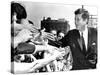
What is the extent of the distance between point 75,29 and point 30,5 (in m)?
0.52

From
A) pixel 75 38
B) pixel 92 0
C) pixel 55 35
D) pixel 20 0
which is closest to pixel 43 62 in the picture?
pixel 55 35

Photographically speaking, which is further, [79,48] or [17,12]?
[79,48]

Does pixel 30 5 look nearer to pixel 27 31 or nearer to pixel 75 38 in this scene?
pixel 27 31

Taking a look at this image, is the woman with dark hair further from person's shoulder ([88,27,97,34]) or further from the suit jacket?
person's shoulder ([88,27,97,34])

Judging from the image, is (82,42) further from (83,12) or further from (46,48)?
(46,48)

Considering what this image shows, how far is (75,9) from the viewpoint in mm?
2291

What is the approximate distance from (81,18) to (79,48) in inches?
11.8

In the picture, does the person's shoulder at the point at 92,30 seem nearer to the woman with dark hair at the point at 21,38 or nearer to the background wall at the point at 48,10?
the background wall at the point at 48,10

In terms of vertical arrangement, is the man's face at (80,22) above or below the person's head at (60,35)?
above

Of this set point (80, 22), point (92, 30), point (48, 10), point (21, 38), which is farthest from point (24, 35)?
point (92, 30)

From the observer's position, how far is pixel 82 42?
2342 mm

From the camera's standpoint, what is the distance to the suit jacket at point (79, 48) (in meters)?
2.27

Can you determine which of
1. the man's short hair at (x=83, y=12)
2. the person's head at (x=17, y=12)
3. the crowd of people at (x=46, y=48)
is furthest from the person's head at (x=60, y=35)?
the person's head at (x=17, y=12)

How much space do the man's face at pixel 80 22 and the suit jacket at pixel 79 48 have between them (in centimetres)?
5
